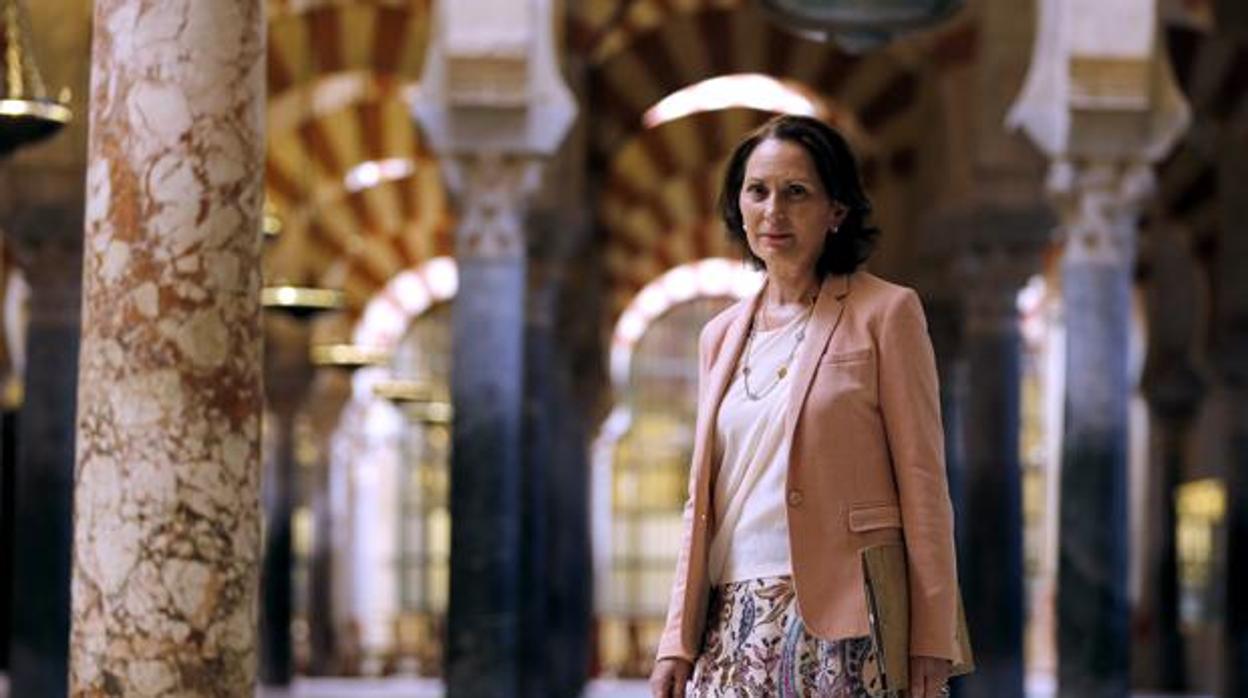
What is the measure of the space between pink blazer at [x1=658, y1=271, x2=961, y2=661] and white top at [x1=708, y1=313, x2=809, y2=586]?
18 millimetres

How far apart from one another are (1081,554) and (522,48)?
2.69 m

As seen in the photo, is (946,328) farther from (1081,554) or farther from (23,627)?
(23,627)

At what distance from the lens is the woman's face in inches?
110

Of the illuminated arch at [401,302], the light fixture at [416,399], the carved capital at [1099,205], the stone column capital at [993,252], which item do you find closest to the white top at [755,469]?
the carved capital at [1099,205]

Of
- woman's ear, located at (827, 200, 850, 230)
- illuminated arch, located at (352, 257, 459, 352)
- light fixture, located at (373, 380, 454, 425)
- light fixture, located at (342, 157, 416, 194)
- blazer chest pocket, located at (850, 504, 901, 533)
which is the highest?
light fixture, located at (342, 157, 416, 194)

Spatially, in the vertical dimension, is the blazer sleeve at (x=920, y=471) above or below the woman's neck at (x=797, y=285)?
below

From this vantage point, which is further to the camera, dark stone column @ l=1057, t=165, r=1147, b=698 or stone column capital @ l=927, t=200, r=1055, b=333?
stone column capital @ l=927, t=200, r=1055, b=333

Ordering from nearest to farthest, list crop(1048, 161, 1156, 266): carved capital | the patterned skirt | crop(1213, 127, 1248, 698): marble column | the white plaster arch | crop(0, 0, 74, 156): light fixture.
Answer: the patterned skirt → crop(0, 0, 74, 156): light fixture → crop(1048, 161, 1156, 266): carved capital → crop(1213, 127, 1248, 698): marble column → the white plaster arch

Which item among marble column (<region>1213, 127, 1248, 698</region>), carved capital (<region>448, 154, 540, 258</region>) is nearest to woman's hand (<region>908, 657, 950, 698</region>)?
carved capital (<region>448, 154, 540, 258</region>)

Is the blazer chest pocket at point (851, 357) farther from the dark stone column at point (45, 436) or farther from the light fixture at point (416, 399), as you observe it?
the light fixture at point (416, 399)

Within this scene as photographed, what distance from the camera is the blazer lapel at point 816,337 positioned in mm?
2707

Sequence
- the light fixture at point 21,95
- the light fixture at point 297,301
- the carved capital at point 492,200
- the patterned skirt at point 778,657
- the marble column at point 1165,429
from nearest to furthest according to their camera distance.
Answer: the patterned skirt at point 778,657, the light fixture at point 21,95, the carved capital at point 492,200, the light fixture at point 297,301, the marble column at point 1165,429

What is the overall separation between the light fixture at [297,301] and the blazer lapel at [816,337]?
33.3 feet

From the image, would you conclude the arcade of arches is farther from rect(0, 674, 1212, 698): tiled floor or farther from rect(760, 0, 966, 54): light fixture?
rect(0, 674, 1212, 698): tiled floor
